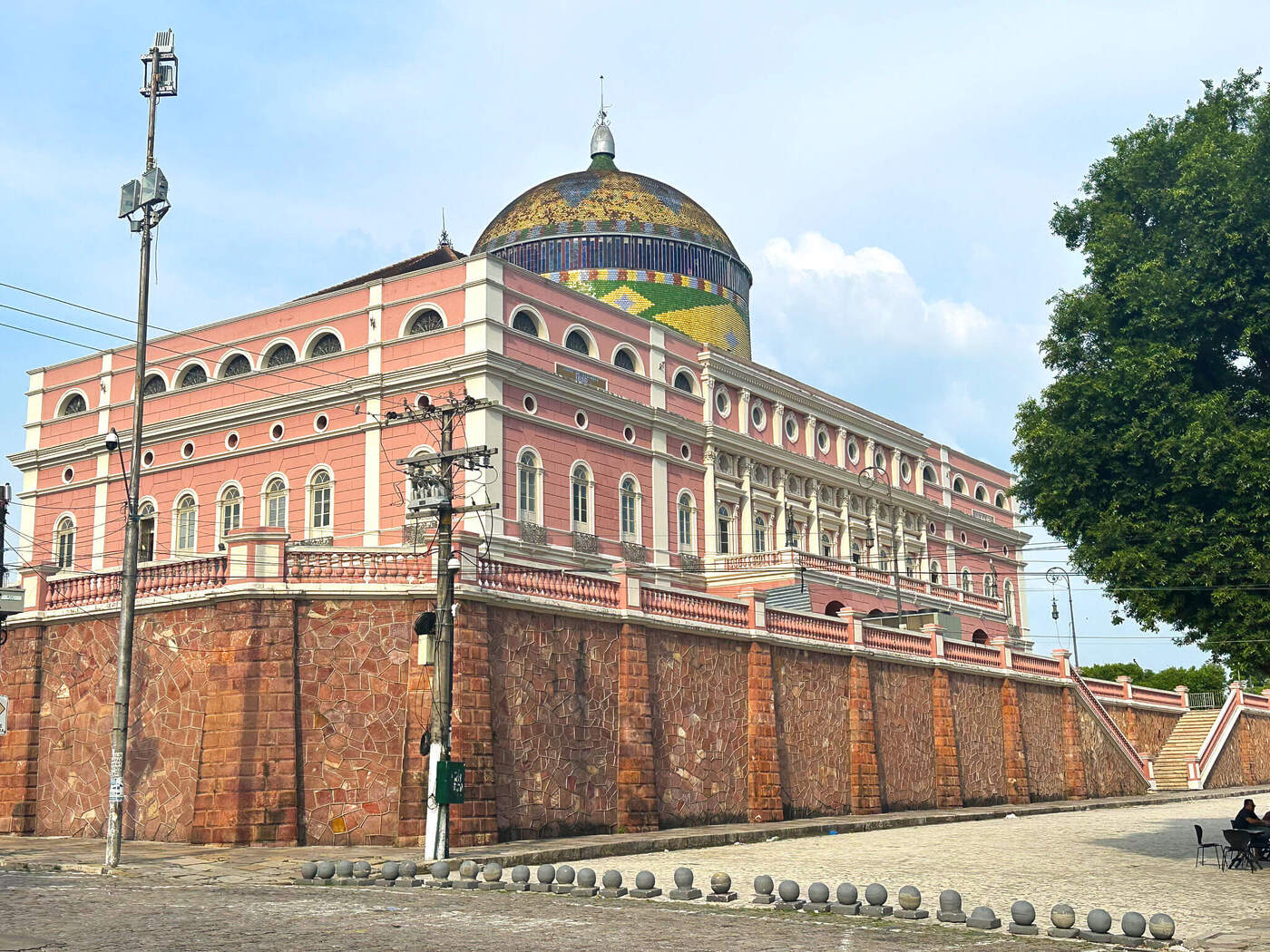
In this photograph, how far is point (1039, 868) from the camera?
2186cm

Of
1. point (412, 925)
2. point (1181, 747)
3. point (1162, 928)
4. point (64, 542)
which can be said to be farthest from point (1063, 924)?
point (1181, 747)

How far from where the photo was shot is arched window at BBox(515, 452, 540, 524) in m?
40.1

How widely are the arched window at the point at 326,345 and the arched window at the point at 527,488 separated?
705 cm

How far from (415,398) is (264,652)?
1654cm

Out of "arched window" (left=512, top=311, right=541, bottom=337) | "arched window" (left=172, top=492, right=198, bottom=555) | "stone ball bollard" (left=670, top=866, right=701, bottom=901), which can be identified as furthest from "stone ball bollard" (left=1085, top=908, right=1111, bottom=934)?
"arched window" (left=172, top=492, right=198, bottom=555)

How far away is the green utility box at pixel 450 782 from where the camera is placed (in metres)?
22.1

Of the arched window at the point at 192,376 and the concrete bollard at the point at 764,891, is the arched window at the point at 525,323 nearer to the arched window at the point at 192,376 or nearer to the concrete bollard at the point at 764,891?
the arched window at the point at 192,376

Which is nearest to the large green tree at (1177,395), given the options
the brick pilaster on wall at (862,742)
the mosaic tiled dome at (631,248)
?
the brick pilaster on wall at (862,742)

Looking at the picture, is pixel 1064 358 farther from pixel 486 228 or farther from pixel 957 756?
pixel 486 228

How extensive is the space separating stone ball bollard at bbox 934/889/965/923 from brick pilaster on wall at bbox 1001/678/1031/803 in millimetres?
27574

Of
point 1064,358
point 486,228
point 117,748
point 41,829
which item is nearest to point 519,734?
point 117,748

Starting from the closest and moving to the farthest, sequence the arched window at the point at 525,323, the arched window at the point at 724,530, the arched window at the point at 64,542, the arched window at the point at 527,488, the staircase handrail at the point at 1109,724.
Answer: the arched window at the point at 527,488
the arched window at the point at 525,323
the staircase handrail at the point at 1109,724
the arched window at the point at 64,542
the arched window at the point at 724,530

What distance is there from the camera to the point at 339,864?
1855cm

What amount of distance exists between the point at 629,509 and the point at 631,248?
13.2 m
